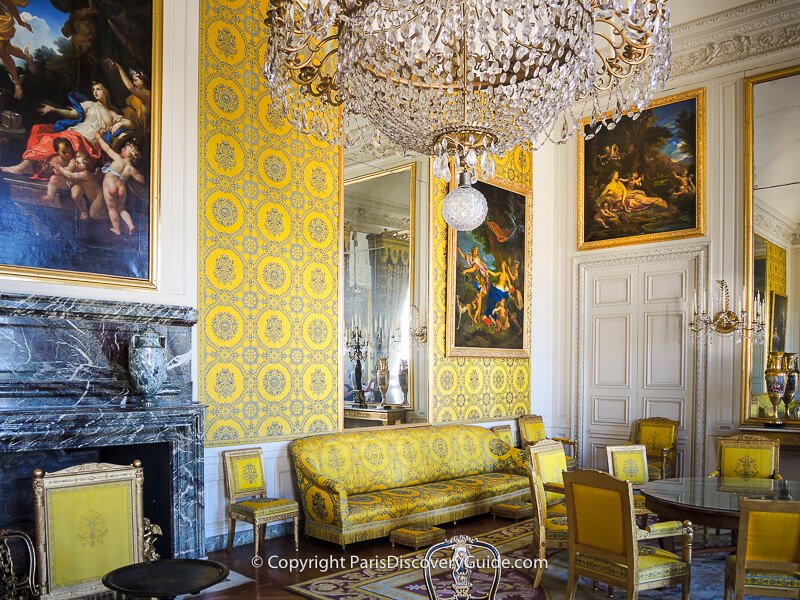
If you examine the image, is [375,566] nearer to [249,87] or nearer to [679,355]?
[249,87]

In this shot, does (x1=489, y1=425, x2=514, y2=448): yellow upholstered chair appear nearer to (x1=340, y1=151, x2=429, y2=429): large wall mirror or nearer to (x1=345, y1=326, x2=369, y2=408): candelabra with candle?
(x1=340, y1=151, x2=429, y2=429): large wall mirror

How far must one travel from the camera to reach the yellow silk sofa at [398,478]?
6.24 metres

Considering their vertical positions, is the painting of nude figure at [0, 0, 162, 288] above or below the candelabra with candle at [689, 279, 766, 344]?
above

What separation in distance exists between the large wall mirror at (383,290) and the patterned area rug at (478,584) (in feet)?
7.03

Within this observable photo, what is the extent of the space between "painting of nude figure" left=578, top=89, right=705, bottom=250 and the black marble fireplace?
5.78 m

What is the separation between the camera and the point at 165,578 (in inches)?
A: 131

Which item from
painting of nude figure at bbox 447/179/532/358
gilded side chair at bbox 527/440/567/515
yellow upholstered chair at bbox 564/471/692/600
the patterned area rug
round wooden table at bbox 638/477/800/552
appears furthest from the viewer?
painting of nude figure at bbox 447/179/532/358

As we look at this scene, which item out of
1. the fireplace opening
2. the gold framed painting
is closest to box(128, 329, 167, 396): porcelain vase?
the fireplace opening

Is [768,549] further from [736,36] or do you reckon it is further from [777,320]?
[736,36]

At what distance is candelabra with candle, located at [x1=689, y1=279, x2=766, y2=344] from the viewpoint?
826 cm

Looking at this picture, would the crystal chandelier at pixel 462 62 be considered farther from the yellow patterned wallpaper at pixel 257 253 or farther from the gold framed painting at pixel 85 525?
the gold framed painting at pixel 85 525

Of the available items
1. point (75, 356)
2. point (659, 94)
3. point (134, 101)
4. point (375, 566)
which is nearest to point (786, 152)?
point (659, 94)

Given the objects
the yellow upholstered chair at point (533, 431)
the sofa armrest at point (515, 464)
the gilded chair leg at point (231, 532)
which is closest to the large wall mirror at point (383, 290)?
the sofa armrest at point (515, 464)

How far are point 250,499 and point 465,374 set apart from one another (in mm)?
3543
